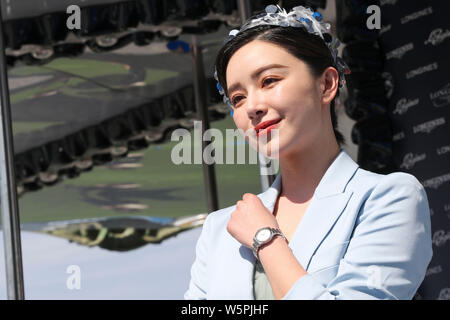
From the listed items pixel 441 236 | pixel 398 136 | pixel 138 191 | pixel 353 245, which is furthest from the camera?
pixel 138 191

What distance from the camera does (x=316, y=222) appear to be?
1.27 m

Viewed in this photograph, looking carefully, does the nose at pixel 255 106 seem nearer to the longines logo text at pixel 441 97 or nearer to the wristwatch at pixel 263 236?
the wristwatch at pixel 263 236

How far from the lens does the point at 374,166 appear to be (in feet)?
11.5

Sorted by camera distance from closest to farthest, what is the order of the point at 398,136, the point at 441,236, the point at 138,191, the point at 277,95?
the point at 277,95 → the point at 441,236 → the point at 398,136 → the point at 138,191

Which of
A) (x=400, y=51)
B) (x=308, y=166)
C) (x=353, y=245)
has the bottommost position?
(x=353, y=245)

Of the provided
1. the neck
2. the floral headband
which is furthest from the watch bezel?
the floral headband

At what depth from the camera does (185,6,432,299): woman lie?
1.18m

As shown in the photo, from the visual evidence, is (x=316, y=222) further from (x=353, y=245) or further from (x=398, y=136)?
(x=398, y=136)

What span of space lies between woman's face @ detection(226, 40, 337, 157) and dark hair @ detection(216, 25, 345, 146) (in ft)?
0.04

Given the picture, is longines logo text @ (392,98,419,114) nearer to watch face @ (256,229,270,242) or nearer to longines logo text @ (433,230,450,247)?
longines logo text @ (433,230,450,247)

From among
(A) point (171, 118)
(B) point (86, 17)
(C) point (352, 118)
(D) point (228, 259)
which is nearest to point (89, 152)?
(A) point (171, 118)

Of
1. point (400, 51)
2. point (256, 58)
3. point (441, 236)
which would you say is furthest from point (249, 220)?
point (400, 51)
